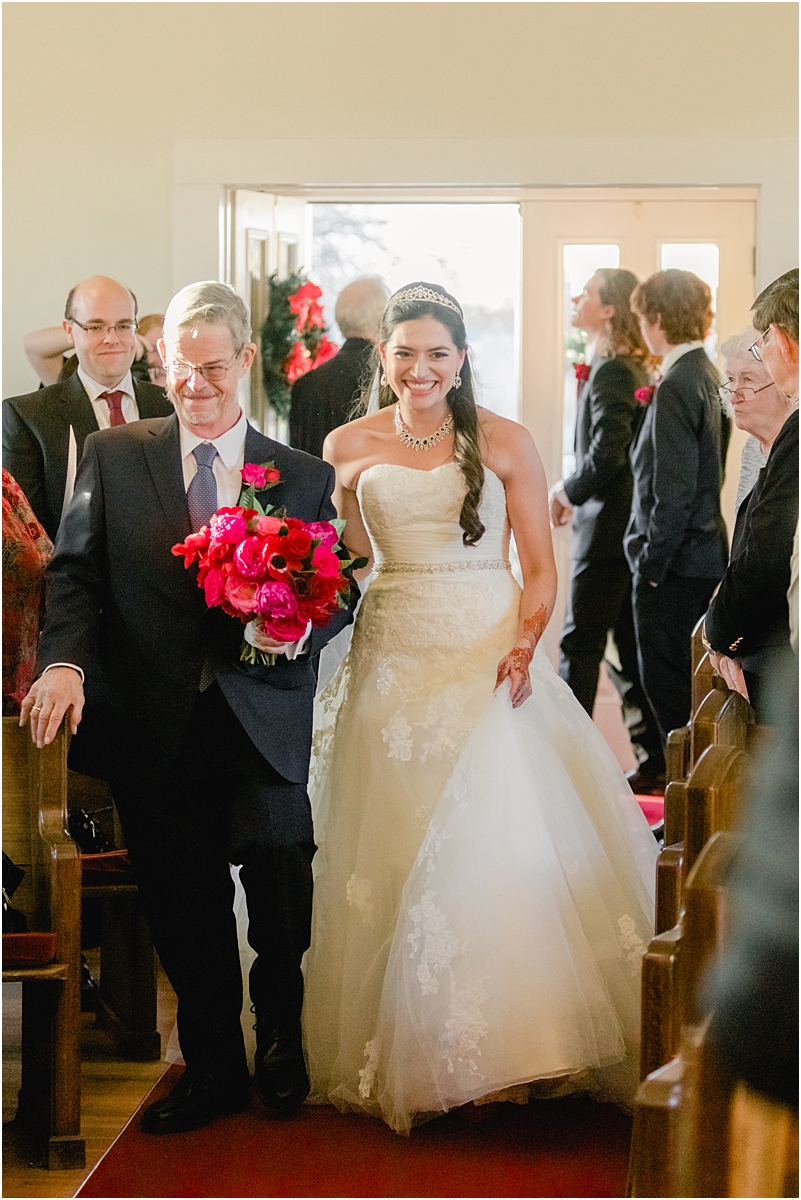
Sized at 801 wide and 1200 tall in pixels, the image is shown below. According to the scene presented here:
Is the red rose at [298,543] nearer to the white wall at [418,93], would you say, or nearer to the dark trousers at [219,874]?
the dark trousers at [219,874]

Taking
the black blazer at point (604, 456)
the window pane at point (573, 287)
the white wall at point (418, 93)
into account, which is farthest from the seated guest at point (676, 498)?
the window pane at point (573, 287)

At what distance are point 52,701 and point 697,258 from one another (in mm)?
4887

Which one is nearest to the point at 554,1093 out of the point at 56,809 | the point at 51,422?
the point at 56,809

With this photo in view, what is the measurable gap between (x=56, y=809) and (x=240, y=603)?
64cm

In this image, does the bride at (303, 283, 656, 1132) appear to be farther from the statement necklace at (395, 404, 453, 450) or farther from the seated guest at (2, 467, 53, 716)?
the seated guest at (2, 467, 53, 716)

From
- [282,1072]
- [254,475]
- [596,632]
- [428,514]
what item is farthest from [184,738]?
[596,632]

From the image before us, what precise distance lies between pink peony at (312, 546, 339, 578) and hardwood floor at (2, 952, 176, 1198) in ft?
4.27

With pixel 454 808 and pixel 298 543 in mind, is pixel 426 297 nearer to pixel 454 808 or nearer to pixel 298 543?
pixel 298 543

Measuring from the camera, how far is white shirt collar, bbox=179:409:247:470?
2982 mm

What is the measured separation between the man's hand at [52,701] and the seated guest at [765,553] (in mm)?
1342

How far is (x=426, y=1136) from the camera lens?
2.79 metres

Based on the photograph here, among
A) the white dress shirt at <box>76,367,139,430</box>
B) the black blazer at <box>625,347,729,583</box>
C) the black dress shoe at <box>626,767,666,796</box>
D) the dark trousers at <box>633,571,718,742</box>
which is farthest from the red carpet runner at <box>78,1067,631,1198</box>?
the black dress shoe at <box>626,767,666,796</box>

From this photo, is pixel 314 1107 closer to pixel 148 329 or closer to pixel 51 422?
pixel 51 422

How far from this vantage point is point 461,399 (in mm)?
3404
